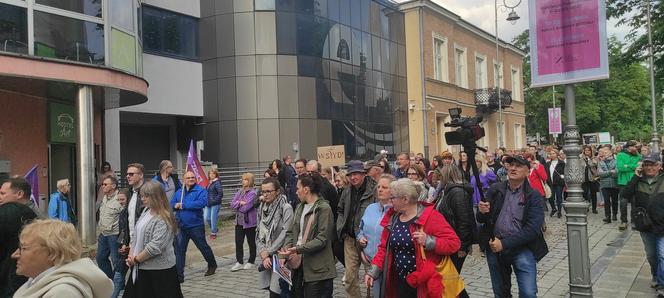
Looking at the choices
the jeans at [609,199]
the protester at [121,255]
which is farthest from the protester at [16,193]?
the jeans at [609,199]

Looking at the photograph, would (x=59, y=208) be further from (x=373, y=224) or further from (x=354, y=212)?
(x=373, y=224)

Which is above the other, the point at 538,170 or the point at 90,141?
the point at 90,141

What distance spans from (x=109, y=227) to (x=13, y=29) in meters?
5.31

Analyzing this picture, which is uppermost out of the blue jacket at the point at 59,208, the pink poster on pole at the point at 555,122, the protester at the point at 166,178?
the pink poster on pole at the point at 555,122

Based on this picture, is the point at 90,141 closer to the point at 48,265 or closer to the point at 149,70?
the point at 149,70

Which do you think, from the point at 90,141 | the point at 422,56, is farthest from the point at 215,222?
the point at 422,56

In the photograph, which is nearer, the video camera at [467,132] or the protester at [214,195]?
the video camera at [467,132]

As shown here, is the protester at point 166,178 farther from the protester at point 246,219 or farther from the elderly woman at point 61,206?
the elderly woman at point 61,206

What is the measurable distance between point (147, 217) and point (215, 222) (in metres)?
7.44

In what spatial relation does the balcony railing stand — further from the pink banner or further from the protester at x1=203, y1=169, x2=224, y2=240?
the pink banner

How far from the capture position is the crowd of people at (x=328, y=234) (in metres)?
2.77

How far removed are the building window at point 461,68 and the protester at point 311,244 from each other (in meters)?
29.8

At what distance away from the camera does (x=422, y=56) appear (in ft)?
95.1

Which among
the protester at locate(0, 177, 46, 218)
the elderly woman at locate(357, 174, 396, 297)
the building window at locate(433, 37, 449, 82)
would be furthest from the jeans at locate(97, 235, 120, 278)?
the building window at locate(433, 37, 449, 82)
